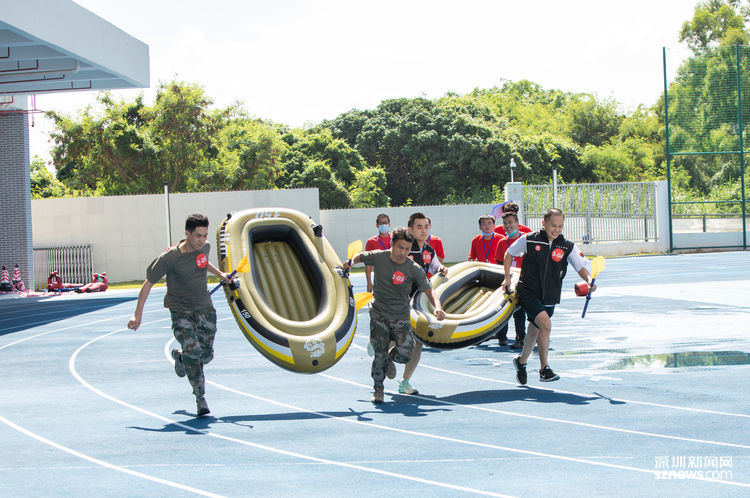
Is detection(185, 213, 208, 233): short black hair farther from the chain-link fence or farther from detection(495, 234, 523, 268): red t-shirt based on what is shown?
the chain-link fence

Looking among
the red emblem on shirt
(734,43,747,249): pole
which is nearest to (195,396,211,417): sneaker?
the red emblem on shirt

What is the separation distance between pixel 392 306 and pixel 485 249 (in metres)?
4.01

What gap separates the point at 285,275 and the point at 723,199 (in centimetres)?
2373

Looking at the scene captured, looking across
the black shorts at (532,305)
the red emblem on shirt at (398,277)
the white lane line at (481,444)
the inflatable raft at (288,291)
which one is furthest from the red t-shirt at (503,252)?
the white lane line at (481,444)

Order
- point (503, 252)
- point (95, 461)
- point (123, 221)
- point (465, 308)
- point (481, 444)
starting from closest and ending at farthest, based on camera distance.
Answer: point (95, 461)
point (481, 444)
point (465, 308)
point (503, 252)
point (123, 221)

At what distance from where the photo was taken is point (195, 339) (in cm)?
752

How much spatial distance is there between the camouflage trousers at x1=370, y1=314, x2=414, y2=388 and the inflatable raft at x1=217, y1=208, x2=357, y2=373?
0.55 m

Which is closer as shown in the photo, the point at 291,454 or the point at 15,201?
the point at 291,454

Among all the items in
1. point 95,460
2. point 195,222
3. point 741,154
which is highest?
point 741,154

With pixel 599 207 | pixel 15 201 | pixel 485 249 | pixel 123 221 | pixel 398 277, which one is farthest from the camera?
pixel 599 207

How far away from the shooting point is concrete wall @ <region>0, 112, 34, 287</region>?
2542 cm

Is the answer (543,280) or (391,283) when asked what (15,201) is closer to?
(391,283)

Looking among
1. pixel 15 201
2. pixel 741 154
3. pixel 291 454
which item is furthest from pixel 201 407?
pixel 741 154

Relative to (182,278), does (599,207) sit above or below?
above
